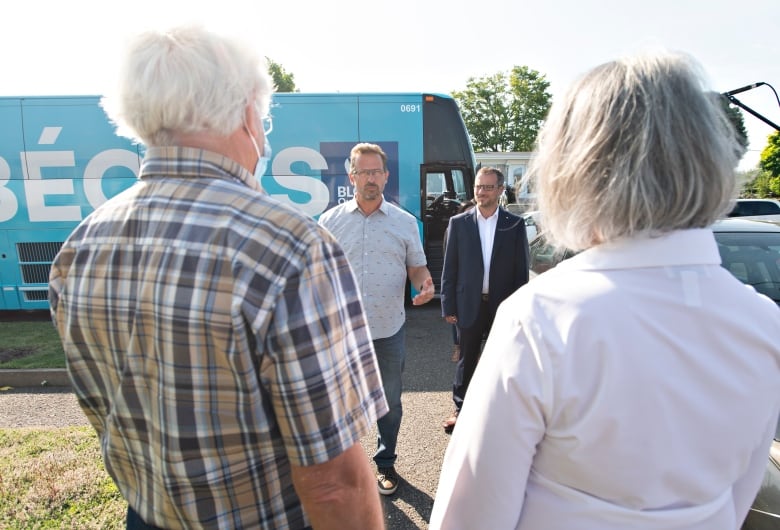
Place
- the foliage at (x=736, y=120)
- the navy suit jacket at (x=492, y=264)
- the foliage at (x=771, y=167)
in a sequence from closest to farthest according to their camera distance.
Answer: the foliage at (x=736, y=120) → the navy suit jacket at (x=492, y=264) → the foliage at (x=771, y=167)

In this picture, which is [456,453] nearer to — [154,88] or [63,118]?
[154,88]

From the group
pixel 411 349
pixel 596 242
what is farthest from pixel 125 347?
pixel 411 349

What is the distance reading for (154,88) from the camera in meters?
0.99

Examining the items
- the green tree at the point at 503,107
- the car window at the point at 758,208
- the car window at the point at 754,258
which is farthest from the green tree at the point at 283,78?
the car window at the point at 754,258

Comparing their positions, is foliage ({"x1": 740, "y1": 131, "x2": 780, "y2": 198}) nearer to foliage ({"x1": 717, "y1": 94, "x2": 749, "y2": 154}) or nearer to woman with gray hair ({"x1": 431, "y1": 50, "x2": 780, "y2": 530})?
foliage ({"x1": 717, "y1": 94, "x2": 749, "y2": 154})

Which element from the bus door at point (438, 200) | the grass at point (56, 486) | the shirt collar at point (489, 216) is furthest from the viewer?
the bus door at point (438, 200)

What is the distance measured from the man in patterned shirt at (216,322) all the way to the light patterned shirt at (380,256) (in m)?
1.77

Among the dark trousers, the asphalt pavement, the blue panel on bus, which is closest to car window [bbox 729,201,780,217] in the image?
the asphalt pavement

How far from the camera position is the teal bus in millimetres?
7223

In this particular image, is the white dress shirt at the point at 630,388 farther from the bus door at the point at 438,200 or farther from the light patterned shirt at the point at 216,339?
the bus door at the point at 438,200

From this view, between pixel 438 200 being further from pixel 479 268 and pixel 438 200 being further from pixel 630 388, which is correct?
pixel 630 388

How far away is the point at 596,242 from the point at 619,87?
306 millimetres

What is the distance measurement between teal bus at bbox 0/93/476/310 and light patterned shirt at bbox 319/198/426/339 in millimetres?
4610

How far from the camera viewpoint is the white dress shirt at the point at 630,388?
2.76 ft
